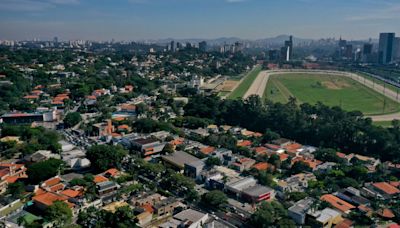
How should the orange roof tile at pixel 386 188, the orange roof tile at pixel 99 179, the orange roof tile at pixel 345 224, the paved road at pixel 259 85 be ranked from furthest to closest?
the paved road at pixel 259 85
the orange roof tile at pixel 99 179
the orange roof tile at pixel 386 188
the orange roof tile at pixel 345 224

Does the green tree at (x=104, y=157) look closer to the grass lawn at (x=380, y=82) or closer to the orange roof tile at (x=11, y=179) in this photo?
the orange roof tile at (x=11, y=179)

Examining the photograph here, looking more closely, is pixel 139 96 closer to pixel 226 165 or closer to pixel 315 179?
pixel 226 165

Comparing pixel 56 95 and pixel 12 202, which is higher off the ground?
pixel 56 95

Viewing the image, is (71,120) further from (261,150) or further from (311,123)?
(311,123)

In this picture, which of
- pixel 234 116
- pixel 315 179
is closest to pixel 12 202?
pixel 315 179

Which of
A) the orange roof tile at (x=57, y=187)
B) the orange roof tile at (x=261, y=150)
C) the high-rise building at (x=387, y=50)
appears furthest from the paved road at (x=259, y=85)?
the high-rise building at (x=387, y=50)
